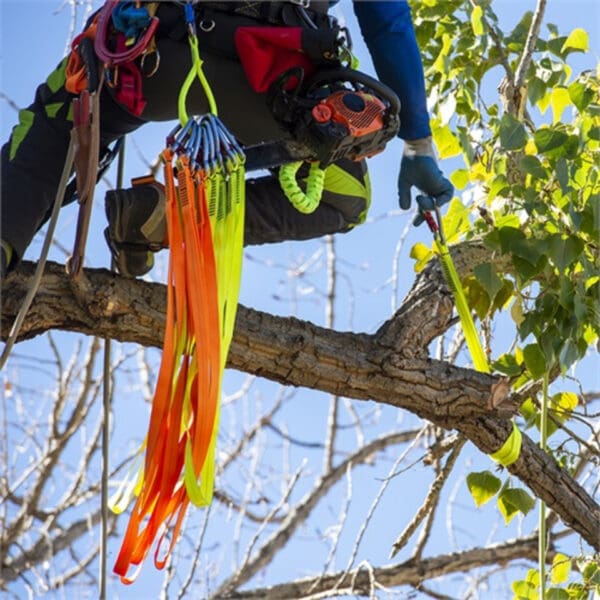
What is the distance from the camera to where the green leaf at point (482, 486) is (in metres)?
3.24

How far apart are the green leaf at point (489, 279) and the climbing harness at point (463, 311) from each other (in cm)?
5

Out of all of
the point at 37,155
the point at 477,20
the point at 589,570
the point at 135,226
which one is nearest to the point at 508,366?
the point at 589,570

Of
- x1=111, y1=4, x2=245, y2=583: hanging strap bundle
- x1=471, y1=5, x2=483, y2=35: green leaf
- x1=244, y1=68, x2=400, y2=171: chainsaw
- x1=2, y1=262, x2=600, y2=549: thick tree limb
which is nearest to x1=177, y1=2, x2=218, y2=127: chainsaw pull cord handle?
x1=111, y1=4, x2=245, y2=583: hanging strap bundle

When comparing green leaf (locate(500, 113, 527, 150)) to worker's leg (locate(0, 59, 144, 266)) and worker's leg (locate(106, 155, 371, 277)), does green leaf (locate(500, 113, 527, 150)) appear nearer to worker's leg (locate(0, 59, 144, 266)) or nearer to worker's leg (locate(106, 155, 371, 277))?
worker's leg (locate(106, 155, 371, 277))

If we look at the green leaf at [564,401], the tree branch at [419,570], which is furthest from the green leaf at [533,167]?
the tree branch at [419,570]

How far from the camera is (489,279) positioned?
3.03m

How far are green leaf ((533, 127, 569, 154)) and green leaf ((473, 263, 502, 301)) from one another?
0.30m

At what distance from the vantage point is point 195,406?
255 centimetres

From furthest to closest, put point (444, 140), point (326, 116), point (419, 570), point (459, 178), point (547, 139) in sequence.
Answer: point (419, 570) → point (444, 140) → point (459, 178) → point (547, 139) → point (326, 116)

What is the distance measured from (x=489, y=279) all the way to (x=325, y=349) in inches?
16.0

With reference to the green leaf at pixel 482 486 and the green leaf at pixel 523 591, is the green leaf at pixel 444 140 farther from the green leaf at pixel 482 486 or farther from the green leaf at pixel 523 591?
the green leaf at pixel 523 591

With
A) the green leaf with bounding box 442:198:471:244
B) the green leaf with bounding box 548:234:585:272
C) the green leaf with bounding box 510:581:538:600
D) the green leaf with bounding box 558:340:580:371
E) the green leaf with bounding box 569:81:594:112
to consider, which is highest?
the green leaf with bounding box 569:81:594:112

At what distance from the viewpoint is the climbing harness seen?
3035mm

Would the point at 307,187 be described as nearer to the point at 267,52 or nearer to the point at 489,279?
the point at 267,52
